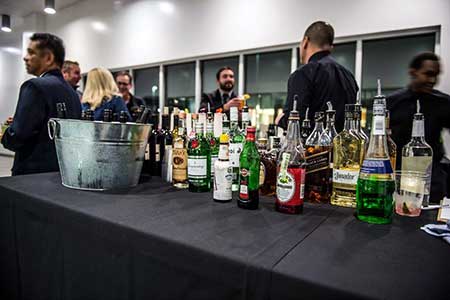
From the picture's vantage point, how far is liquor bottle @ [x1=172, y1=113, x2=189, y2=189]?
1.10m

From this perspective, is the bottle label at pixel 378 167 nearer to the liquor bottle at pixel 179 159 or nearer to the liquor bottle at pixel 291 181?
the liquor bottle at pixel 291 181

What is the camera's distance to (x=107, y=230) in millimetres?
738

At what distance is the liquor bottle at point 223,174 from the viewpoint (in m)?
0.89

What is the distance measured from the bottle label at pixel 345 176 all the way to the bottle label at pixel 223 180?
312mm

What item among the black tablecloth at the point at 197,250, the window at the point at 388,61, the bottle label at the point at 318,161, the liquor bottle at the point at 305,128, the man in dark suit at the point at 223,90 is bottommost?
the black tablecloth at the point at 197,250

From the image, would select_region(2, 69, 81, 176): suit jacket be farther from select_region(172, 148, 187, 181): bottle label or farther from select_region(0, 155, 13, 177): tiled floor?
select_region(0, 155, 13, 177): tiled floor

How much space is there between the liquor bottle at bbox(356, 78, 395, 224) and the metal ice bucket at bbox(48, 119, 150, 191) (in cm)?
71

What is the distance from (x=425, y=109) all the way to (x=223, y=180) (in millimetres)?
1506

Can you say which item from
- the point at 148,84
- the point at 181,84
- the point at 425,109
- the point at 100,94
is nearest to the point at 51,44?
the point at 100,94

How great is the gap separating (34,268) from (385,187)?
1.08m

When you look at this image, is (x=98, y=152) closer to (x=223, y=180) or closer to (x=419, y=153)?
(x=223, y=180)

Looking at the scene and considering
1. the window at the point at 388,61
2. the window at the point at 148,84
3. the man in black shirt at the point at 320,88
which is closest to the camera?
the man in black shirt at the point at 320,88

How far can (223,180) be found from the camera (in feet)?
3.00

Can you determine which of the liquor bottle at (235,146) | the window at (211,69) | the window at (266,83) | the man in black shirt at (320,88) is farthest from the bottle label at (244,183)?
the window at (211,69)
